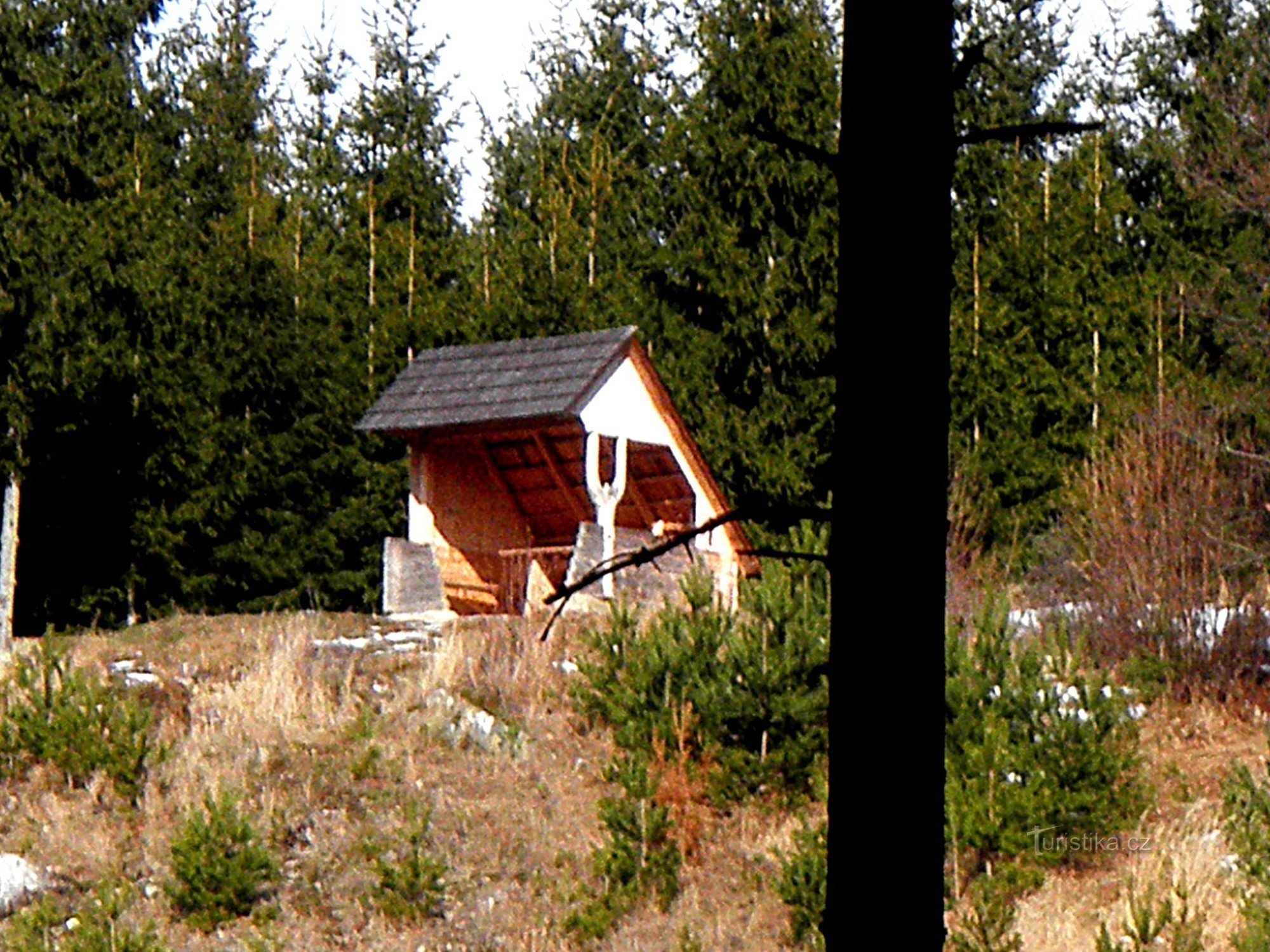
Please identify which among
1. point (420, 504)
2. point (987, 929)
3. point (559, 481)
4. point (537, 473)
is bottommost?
point (987, 929)

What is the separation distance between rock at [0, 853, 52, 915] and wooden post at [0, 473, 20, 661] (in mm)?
12298

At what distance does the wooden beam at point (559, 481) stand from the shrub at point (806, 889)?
11.4 metres

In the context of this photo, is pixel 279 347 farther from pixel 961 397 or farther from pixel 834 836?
pixel 834 836

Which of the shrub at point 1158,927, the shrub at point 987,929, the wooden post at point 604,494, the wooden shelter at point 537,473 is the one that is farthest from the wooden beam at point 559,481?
the shrub at point 1158,927

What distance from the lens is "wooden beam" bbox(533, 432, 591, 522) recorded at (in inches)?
949

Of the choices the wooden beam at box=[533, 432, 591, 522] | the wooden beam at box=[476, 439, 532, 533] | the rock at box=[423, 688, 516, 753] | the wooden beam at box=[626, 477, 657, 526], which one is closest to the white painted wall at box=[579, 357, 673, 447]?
the wooden beam at box=[533, 432, 591, 522]

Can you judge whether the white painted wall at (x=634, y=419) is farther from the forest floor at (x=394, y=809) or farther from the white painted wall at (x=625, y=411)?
the forest floor at (x=394, y=809)

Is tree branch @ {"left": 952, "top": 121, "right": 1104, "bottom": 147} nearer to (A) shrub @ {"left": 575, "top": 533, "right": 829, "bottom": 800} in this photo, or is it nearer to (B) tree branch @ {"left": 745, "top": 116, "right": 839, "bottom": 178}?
(B) tree branch @ {"left": 745, "top": 116, "right": 839, "bottom": 178}

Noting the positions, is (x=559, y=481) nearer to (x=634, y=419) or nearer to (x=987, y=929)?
(x=634, y=419)

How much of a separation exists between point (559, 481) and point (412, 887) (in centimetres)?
1109

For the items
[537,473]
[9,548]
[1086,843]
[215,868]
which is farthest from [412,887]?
[9,548]

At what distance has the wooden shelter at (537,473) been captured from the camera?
22547 millimetres

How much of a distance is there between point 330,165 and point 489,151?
17.9 ft

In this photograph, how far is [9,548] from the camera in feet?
87.4
